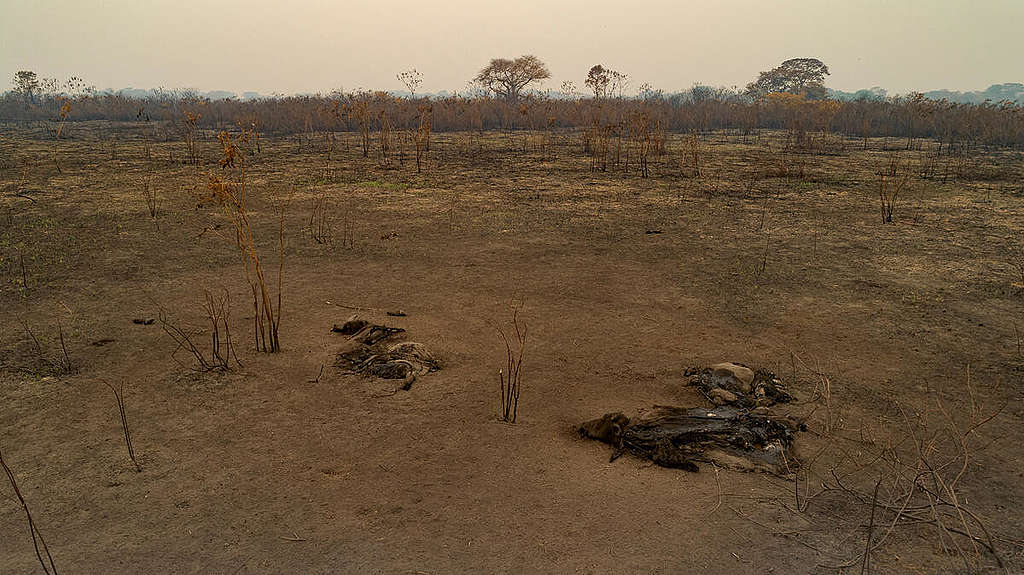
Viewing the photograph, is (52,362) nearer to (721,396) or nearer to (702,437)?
(702,437)

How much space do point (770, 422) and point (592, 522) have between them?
50.5 inches

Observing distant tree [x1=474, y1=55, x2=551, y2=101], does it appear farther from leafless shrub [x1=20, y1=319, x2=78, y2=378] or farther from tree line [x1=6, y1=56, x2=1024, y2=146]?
leafless shrub [x1=20, y1=319, x2=78, y2=378]

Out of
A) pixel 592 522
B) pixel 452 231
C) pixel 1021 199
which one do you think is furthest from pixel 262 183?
pixel 1021 199

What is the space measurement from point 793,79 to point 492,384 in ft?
200

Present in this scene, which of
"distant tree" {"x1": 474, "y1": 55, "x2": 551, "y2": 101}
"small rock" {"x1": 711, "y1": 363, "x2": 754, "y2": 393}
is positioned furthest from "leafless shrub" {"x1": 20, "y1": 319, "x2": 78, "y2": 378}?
"distant tree" {"x1": 474, "y1": 55, "x2": 551, "y2": 101}

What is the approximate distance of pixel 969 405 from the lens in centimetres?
361

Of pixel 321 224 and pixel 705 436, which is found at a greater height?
pixel 321 224

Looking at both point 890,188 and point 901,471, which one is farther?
point 890,188

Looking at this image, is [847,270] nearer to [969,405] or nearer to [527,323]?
[969,405]

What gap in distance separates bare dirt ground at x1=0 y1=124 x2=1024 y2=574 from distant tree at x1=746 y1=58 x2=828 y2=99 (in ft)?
170

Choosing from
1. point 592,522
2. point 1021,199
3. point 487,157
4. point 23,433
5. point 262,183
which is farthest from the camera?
point 487,157

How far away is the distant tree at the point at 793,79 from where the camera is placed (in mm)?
53875

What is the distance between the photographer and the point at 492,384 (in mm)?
3889

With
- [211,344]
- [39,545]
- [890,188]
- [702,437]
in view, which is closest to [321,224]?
[211,344]
